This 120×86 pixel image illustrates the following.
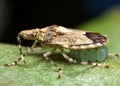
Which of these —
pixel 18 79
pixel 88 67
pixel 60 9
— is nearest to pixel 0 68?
pixel 18 79

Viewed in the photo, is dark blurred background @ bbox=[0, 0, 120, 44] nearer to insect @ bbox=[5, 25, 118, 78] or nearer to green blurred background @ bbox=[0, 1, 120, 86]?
green blurred background @ bbox=[0, 1, 120, 86]

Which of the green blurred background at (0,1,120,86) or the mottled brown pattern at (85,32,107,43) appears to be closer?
A: the green blurred background at (0,1,120,86)

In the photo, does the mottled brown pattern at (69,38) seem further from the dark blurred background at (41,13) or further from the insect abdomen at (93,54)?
the dark blurred background at (41,13)

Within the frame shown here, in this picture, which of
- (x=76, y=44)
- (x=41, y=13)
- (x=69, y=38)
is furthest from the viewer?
(x=41, y=13)

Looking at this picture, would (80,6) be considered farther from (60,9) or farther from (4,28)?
(4,28)

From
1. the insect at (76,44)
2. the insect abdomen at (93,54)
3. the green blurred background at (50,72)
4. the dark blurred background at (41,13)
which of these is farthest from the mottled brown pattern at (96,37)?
the dark blurred background at (41,13)

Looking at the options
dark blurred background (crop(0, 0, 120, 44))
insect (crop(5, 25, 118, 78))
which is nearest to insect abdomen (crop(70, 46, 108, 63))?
insect (crop(5, 25, 118, 78))

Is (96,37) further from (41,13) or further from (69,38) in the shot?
(41,13)

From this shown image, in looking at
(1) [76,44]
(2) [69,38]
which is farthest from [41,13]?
(1) [76,44]

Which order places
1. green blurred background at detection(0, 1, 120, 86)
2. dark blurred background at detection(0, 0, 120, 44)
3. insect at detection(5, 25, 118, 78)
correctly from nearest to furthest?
1. green blurred background at detection(0, 1, 120, 86)
2. insect at detection(5, 25, 118, 78)
3. dark blurred background at detection(0, 0, 120, 44)
